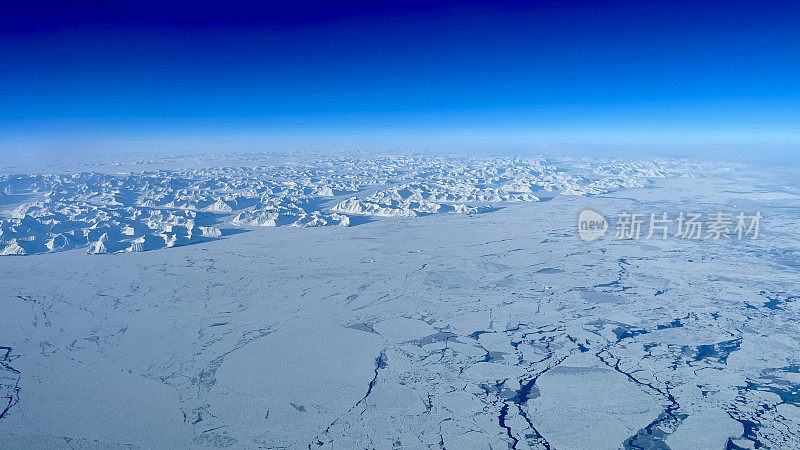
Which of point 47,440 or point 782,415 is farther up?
point 782,415

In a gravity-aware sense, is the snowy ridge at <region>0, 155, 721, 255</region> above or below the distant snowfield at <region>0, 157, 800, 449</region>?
above

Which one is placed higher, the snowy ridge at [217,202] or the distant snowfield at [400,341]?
the snowy ridge at [217,202]

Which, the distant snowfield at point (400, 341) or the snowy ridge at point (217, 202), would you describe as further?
the snowy ridge at point (217, 202)

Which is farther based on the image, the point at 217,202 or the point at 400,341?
the point at 217,202

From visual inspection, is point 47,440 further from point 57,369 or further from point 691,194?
point 691,194

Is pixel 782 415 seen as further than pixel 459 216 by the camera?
No

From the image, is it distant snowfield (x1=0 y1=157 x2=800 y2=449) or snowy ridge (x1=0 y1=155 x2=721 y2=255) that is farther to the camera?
snowy ridge (x1=0 y1=155 x2=721 y2=255)

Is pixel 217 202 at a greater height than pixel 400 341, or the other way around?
pixel 217 202

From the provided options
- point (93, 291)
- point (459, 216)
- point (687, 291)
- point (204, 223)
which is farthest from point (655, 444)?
point (204, 223)
